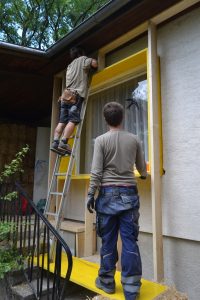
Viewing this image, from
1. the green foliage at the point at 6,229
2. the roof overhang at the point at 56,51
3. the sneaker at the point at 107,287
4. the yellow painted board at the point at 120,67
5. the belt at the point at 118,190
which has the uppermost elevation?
the roof overhang at the point at 56,51

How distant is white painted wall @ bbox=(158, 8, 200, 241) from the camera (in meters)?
2.88

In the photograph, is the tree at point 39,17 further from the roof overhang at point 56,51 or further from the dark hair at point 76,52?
the dark hair at point 76,52

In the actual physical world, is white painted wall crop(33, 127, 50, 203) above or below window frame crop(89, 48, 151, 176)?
below

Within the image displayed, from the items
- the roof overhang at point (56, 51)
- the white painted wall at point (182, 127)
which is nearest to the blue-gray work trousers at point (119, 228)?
the white painted wall at point (182, 127)

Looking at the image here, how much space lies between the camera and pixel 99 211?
2.43 meters

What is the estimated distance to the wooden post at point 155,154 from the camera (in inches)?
111

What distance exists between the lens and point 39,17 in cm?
1379

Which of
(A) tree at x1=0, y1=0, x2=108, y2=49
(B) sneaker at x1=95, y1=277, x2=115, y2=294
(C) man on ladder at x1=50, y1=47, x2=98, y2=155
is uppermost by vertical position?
(A) tree at x1=0, y1=0, x2=108, y2=49

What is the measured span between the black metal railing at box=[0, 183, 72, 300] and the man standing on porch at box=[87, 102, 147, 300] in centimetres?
36

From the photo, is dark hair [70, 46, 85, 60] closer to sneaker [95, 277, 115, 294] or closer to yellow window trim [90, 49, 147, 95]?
yellow window trim [90, 49, 147, 95]

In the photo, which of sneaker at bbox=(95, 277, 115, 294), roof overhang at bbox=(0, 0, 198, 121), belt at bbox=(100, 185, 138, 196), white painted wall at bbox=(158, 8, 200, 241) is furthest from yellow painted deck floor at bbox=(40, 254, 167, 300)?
roof overhang at bbox=(0, 0, 198, 121)

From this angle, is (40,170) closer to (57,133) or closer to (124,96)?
(57,133)

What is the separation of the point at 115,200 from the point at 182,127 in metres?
1.25

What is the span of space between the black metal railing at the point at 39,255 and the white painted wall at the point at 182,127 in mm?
1246
